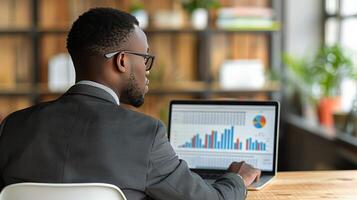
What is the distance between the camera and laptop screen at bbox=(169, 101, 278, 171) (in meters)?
2.27

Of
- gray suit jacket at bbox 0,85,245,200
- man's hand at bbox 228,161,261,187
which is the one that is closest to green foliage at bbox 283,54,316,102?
man's hand at bbox 228,161,261,187

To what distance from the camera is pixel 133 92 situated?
1.84 metres

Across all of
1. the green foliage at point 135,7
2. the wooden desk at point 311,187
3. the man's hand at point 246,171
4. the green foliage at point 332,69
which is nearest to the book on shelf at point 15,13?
the green foliage at point 135,7

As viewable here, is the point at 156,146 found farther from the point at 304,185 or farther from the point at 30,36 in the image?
the point at 30,36

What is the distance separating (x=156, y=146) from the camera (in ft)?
5.50

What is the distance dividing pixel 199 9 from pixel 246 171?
3.47 m

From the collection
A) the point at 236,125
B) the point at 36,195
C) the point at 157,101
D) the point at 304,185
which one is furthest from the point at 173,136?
the point at 157,101

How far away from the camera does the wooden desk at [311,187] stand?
2.03 meters

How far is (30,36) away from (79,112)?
3938 millimetres

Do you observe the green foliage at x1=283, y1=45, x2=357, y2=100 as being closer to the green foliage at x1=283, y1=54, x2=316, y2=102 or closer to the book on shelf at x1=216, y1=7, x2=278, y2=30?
the green foliage at x1=283, y1=54, x2=316, y2=102

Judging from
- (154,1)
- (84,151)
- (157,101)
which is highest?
(154,1)

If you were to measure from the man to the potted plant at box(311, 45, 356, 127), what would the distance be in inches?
121

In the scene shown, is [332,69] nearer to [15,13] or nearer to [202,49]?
[202,49]

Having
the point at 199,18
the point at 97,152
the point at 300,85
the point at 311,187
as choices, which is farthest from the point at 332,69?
the point at 97,152
